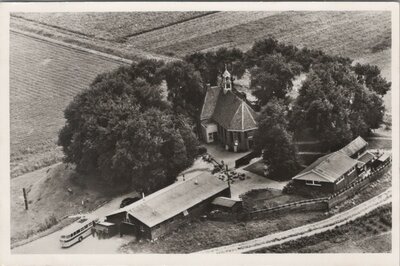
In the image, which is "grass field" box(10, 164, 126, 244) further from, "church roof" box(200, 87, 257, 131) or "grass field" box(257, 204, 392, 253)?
"grass field" box(257, 204, 392, 253)

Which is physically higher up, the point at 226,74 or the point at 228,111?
the point at 226,74

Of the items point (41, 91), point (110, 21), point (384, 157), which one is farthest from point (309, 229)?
point (41, 91)

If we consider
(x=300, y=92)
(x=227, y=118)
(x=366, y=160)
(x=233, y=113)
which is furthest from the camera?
(x=227, y=118)

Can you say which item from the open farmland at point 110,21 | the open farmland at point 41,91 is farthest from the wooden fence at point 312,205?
the open farmland at point 41,91

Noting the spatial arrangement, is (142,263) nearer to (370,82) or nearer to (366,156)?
(366,156)

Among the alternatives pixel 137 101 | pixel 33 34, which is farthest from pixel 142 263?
pixel 33 34

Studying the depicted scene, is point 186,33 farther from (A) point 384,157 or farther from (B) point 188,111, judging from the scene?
(A) point 384,157

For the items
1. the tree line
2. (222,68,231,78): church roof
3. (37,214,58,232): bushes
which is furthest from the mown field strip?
(37,214,58,232): bushes
